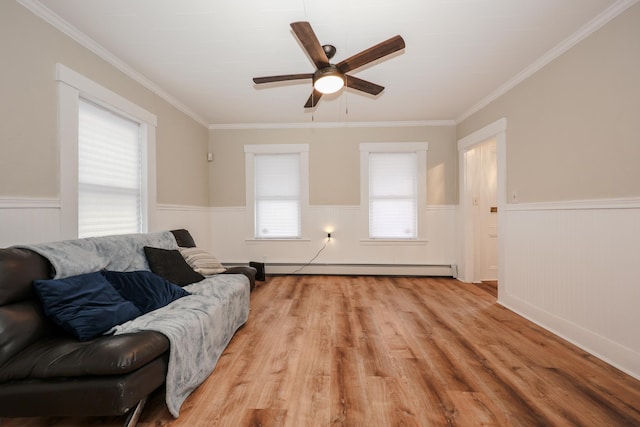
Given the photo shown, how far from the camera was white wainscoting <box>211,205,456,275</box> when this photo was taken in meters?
4.62

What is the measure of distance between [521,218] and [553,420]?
2.17 metres

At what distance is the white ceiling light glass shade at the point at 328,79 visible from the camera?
2125mm

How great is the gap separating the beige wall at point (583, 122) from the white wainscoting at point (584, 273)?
0.58 ft

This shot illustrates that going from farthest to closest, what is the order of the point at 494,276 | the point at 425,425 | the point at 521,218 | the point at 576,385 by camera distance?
1. the point at 494,276
2. the point at 521,218
3. the point at 576,385
4. the point at 425,425

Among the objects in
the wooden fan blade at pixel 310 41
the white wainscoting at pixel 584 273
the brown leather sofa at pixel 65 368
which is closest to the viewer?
the brown leather sofa at pixel 65 368

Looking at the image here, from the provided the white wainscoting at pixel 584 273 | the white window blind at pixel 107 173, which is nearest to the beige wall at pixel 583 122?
the white wainscoting at pixel 584 273

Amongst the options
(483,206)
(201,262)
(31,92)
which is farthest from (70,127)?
(483,206)

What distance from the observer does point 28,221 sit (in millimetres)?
1977

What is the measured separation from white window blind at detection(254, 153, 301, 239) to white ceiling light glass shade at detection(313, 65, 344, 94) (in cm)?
251

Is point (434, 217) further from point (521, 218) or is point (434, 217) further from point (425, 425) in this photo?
point (425, 425)

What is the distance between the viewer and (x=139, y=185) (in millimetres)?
3211

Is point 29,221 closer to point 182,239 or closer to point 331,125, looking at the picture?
point 182,239

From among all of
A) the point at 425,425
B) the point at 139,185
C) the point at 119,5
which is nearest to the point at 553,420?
the point at 425,425

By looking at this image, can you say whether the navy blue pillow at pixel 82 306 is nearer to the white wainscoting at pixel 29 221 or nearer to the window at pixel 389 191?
the white wainscoting at pixel 29 221
